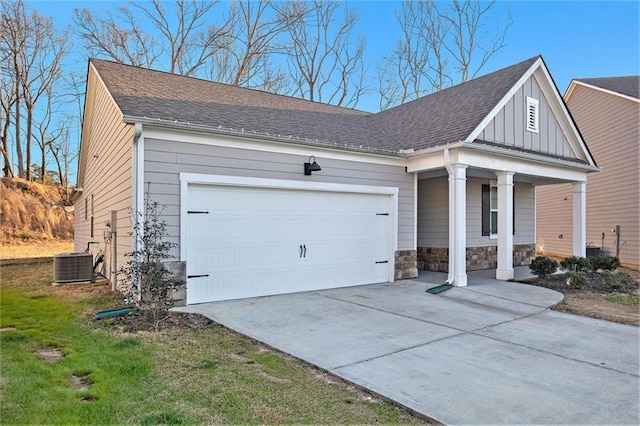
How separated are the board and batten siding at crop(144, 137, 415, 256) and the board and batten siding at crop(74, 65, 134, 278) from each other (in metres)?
0.49

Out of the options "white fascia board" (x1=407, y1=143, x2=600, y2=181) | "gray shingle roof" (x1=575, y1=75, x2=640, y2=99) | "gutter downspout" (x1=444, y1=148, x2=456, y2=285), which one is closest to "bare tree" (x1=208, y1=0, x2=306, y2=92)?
"gray shingle roof" (x1=575, y1=75, x2=640, y2=99)

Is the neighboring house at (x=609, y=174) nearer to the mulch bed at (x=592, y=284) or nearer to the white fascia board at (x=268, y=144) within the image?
the mulch bed at (x=592, y=284)

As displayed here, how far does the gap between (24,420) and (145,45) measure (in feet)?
71.6

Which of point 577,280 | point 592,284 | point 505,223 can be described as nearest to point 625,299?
point 577,280

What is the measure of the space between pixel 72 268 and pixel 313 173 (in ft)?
19.4

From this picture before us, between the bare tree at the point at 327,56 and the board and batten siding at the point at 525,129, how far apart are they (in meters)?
14.5

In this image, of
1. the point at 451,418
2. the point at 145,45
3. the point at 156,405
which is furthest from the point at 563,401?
the point at 145,45

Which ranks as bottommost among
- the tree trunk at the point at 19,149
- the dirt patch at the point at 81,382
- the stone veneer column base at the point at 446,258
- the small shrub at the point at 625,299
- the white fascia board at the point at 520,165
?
the small shrub at the point at 625,299

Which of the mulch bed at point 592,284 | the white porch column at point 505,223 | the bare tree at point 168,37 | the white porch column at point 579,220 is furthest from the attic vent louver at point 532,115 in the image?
the bare tree at point 168,37

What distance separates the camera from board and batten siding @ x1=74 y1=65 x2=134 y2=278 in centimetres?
688

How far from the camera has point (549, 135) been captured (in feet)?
35.1

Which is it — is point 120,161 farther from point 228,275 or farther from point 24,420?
point 24,420

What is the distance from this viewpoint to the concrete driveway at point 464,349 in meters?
3.18

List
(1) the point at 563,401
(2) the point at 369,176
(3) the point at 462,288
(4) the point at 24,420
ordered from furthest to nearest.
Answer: (2) the point at 369,176
(3) the point at 462,288
(1) the point at 563,401
(4) the point at 24,420
